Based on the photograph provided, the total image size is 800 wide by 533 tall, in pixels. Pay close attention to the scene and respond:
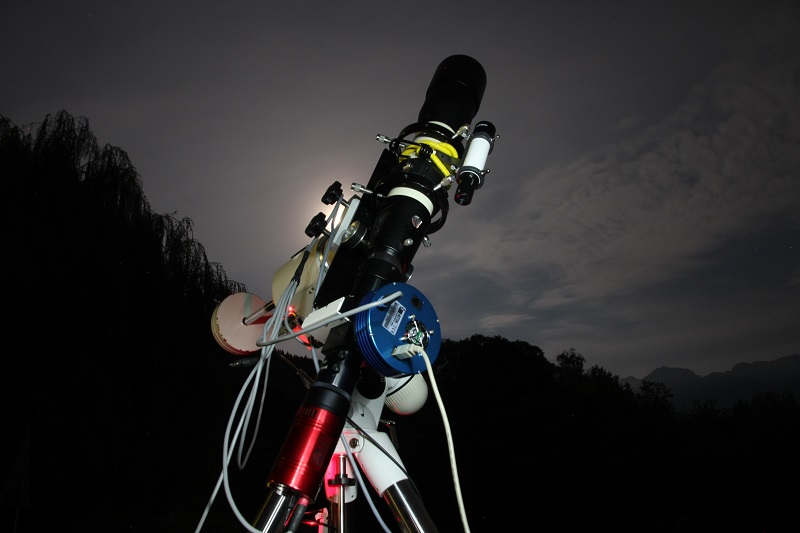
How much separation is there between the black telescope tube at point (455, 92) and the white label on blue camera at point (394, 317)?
89 centimetres

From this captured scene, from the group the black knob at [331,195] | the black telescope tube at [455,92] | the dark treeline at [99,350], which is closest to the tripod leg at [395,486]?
the black knob at [331,195]

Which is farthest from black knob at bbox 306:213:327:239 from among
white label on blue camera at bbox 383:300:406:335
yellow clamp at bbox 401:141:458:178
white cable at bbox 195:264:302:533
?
white label on blue camera at bbox 383:300:406:335

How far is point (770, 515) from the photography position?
1384 centimetres

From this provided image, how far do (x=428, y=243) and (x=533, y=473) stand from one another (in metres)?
14.8

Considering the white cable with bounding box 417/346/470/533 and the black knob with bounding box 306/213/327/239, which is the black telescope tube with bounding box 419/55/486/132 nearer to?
the black knob with bounding box 306/213/327/239

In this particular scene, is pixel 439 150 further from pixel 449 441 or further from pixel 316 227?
pixel 449 441

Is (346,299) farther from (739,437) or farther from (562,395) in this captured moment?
(739,437)

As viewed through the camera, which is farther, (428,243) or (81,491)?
(81,491)

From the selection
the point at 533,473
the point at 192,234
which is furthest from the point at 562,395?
the point at 192,234

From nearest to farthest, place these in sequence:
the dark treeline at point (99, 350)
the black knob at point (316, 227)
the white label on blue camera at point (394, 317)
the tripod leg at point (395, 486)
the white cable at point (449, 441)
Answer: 1. the white cable at point (449, 441)
2. the white label on blue camera at point (394, 317)
3. the tripod leg at point (395, 486)
4. the black knob at point (316, 227)
5. the dark treeline at point (99, 350)

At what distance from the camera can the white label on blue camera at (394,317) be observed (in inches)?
41.8

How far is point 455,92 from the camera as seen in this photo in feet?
5.85

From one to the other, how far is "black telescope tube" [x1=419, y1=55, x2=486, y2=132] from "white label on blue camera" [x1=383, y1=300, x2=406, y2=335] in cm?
89

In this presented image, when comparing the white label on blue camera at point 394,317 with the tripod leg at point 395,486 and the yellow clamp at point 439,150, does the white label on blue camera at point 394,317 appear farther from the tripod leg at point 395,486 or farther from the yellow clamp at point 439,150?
the yellow clamp at point 439,150
